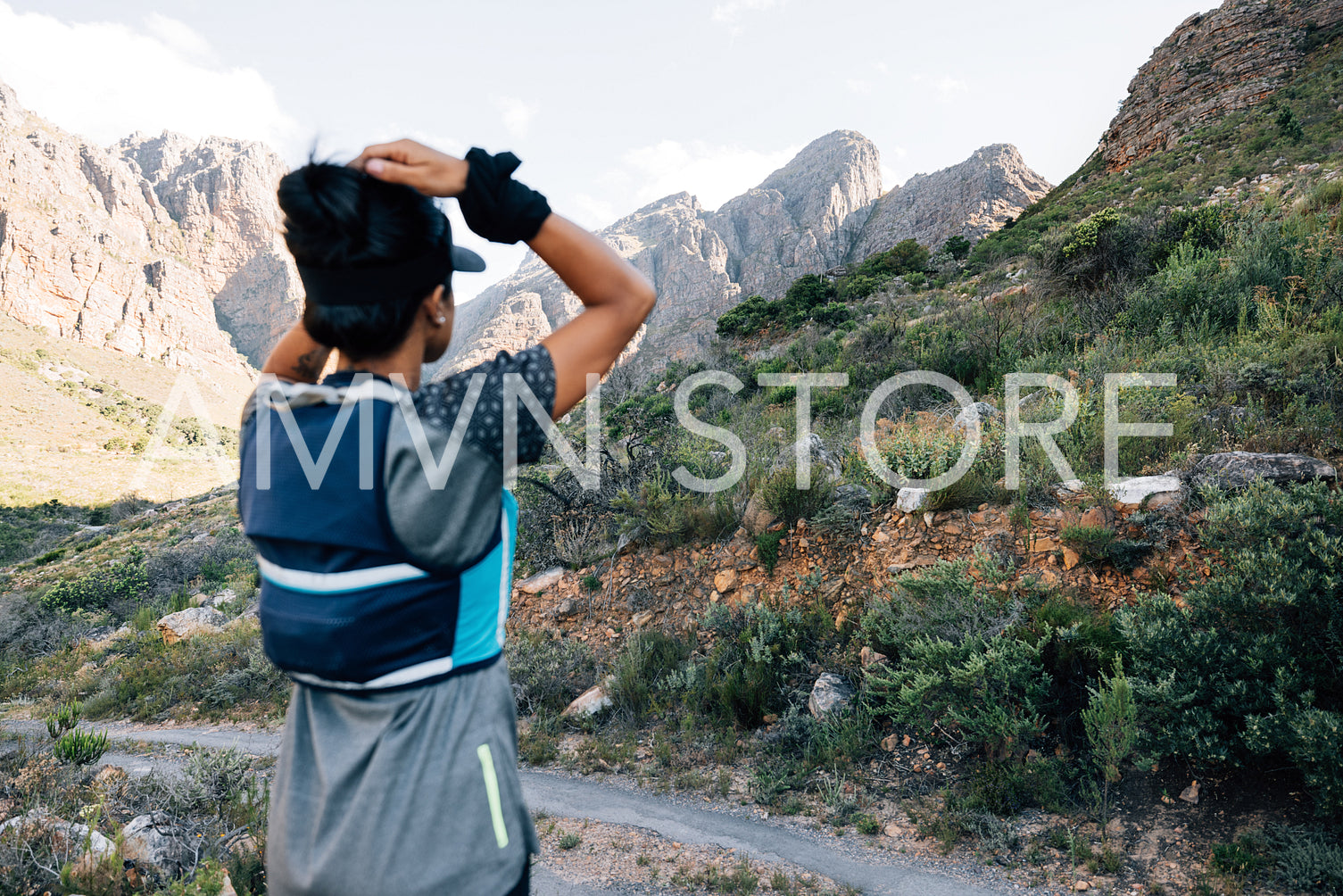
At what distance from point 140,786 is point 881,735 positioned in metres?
5.13

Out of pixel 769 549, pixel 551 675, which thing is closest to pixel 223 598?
pixel 551 675

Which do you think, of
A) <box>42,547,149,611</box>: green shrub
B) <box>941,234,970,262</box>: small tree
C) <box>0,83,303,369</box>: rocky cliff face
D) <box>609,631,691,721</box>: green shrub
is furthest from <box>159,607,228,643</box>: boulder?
<box>0,83,303,369</box>: rocky cliff face

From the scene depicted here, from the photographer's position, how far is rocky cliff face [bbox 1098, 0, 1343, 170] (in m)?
21.4

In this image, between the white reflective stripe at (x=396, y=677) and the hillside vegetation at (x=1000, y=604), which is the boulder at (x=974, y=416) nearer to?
the hillside vegetation at (x=1000, y=604)

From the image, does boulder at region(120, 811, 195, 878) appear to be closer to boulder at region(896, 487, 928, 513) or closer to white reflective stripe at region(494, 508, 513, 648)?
white reflective stripe at region(494, 508, 513, 648)

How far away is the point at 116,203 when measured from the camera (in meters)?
80.2

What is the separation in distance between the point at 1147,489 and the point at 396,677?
5.09m

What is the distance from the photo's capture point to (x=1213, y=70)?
2347 centimetres

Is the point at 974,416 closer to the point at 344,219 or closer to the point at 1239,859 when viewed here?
the point at 1239,859

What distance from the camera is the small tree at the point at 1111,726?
3.13m

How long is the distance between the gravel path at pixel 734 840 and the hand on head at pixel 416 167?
3.70 metres

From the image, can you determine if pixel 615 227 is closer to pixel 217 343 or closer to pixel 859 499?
pixel 217 343

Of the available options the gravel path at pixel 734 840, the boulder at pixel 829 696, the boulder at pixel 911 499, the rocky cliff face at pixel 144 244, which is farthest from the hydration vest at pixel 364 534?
the rocky cliff face at pixel 144 244

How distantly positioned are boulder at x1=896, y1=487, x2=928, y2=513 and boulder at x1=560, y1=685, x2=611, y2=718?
3.06 metres
